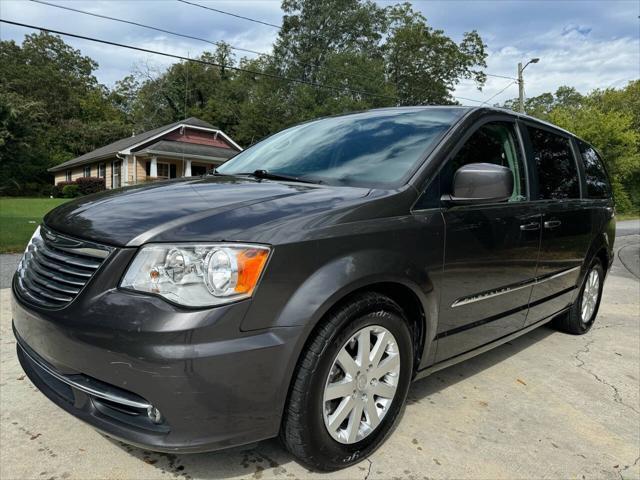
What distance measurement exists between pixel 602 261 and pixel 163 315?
174 inches

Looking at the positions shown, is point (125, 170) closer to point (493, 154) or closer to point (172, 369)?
point (493, 154)

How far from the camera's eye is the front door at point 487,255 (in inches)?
99.3

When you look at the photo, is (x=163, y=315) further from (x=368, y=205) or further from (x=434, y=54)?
(x=434, y=54)

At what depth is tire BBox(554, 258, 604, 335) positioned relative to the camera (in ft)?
14.1

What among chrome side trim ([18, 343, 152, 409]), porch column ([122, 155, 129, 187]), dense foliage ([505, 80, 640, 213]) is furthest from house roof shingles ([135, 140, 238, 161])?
chrome side trim ([18, 343, 152, 409])

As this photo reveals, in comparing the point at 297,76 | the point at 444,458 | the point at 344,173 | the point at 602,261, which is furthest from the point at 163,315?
the point at 297,76

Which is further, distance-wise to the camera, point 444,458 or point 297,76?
point 297,76

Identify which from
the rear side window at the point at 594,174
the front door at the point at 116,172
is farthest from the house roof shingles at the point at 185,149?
the rear side window at the point at 594,174

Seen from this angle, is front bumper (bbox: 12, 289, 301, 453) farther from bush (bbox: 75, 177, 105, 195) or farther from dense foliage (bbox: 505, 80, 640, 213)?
bush (bbox: 75, 177, 105, 195)

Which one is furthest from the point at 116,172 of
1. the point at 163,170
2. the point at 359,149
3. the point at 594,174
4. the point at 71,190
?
the point at 359,149

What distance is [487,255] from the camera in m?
2.71

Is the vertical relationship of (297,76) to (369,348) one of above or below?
above

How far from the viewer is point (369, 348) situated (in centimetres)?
216

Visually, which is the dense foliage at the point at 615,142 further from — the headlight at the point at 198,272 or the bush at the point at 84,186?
the headlight at the point at 198,272
